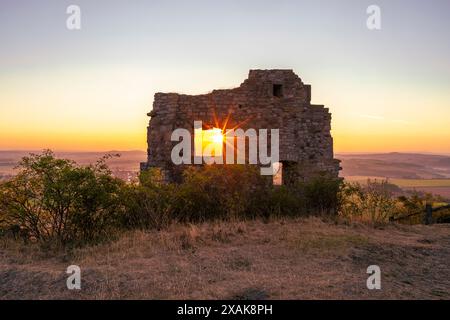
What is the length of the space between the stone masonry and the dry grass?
167 inches

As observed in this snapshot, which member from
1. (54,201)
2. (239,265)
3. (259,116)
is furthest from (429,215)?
(54,201)

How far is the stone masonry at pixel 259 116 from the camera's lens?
14.1m

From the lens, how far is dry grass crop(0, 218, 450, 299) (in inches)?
251

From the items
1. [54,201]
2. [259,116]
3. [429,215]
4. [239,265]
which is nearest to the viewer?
[239,265]

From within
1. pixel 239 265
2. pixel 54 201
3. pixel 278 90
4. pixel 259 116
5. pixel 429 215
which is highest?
pixel 278 90

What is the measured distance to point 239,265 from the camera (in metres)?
7.61

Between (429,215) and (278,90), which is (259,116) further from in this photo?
(429,215)

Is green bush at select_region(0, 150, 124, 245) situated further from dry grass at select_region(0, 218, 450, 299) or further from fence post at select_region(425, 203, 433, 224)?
fence post at select_region(425, 203, 433, 224)

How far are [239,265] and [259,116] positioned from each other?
7450 mm

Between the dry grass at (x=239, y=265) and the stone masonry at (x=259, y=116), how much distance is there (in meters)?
4.25

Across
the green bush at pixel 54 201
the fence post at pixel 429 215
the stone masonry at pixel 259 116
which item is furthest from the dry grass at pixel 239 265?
the stone masonry at pixel 259 116

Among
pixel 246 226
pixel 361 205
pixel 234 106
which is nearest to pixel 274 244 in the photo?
pixel 246 226

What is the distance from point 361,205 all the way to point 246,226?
4481mm

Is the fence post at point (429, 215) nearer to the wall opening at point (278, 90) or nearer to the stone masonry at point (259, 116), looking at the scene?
the stone masonry at point (259, 116)
